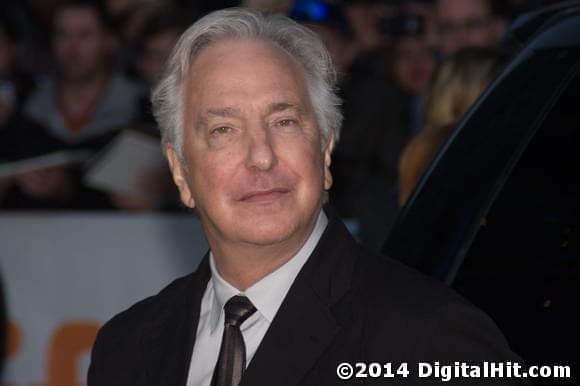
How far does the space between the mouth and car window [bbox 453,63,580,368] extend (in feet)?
1.63

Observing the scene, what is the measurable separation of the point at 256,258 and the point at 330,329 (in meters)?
0.27

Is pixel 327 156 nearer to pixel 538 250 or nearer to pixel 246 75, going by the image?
pixel 246 75

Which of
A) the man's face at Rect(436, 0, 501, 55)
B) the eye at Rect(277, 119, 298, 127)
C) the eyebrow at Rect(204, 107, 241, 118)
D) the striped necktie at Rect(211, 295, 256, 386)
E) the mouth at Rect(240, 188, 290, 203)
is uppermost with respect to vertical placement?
the man's face at Rect(436, 0, 501, 55)

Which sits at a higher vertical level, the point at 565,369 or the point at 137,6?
the point at 137,6

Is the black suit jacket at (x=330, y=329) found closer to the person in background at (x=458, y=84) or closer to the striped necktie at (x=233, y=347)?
the striped necktie at (x=233, y=347)

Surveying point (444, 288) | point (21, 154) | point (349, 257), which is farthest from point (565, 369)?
point (21, 154)

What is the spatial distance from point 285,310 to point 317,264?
0.40ft

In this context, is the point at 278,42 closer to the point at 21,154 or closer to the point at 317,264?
the point at 317,264

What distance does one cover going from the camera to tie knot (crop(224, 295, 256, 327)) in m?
2.85

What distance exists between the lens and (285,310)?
2779 millimetres

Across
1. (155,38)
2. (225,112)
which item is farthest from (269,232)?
(155,38)

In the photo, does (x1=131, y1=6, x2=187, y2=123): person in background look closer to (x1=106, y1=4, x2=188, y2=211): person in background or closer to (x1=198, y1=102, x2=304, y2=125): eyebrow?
(x1=106, y1=4, x2=188, y2=211): person in background

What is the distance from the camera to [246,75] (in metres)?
2.84

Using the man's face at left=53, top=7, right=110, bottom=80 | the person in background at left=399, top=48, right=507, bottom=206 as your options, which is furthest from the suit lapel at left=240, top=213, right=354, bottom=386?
the man's face at left=53, top=7, right=110, bottom=80
